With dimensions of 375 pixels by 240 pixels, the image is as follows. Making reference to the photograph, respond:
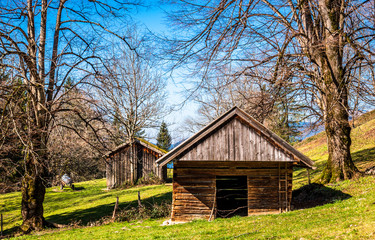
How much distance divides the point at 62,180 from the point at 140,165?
995 centimetres

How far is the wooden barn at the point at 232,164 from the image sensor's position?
13.2 metres

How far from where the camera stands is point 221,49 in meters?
9.23

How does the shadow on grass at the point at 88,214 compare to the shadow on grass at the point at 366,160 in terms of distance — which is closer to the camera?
the shadow on grass at the point at 366,160

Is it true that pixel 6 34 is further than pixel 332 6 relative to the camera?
No

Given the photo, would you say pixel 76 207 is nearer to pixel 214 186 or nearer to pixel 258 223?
pixel 214 186

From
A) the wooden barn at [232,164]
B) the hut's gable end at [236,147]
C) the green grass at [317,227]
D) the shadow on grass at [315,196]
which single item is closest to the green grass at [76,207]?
the wooden barn at [232,164]

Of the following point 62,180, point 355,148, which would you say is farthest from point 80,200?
point 355,148

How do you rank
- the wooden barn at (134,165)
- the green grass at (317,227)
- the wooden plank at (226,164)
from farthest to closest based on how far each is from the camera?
the wooden barn at (134,165)
the wooden plank at (226,164)
the green grass at (317,227)

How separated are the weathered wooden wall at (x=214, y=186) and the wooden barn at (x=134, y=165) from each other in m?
16.1

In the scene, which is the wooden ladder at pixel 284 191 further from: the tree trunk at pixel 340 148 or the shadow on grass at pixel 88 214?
the shadow on grass at pixel 88 214

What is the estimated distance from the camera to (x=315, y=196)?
47.6ft

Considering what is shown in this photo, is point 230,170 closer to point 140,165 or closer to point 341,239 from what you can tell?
point 341,239

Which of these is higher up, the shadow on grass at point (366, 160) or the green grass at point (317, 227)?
the shadow on grass at point (366, 160)

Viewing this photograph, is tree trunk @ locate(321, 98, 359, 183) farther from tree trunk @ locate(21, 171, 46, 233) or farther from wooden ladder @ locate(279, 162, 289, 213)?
tree trunk @ locate(21, 171, 46, 233)
